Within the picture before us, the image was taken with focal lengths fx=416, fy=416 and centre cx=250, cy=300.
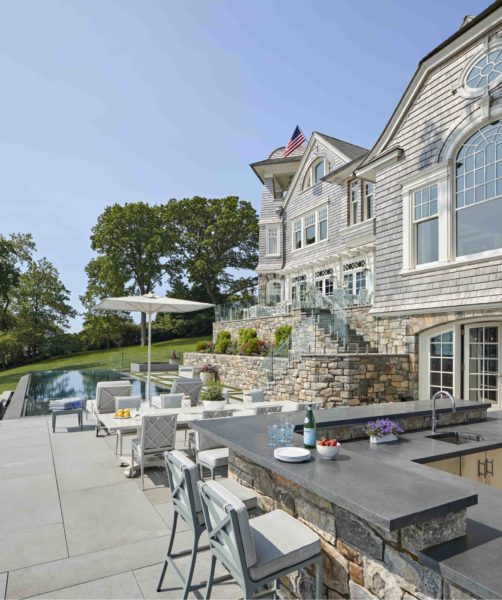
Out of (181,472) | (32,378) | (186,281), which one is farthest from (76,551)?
(186,281)

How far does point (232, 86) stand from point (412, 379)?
32.0ft

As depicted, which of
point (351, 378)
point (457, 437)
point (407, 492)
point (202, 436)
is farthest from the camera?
point (351, 378)

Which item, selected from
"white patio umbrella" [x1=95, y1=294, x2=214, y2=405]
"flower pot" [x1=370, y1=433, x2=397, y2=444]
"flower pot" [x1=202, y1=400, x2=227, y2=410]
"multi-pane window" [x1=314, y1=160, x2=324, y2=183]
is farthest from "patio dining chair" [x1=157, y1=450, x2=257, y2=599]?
"multi-pane window" [x1=314, y1=160, x2=324, y2=183]

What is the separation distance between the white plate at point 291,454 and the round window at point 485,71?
9435mm

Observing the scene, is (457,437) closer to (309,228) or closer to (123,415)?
(123,415)

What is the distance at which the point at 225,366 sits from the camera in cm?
1873

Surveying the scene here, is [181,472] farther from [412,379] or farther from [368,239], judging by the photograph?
[368,239]

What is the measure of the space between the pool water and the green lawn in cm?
579

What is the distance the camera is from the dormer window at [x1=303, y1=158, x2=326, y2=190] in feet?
67.1

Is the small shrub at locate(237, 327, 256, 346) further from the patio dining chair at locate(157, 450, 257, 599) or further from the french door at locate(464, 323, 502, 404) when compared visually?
the patio dining chair at locate(157, 450, 257, 599)

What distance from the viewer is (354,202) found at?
1773 cm

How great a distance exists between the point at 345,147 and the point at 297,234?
487 cm

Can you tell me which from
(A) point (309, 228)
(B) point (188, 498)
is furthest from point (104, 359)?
(B) point (188, 498)

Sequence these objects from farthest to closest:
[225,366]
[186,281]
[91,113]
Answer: [186,281] < [225,366] < [91,113]
